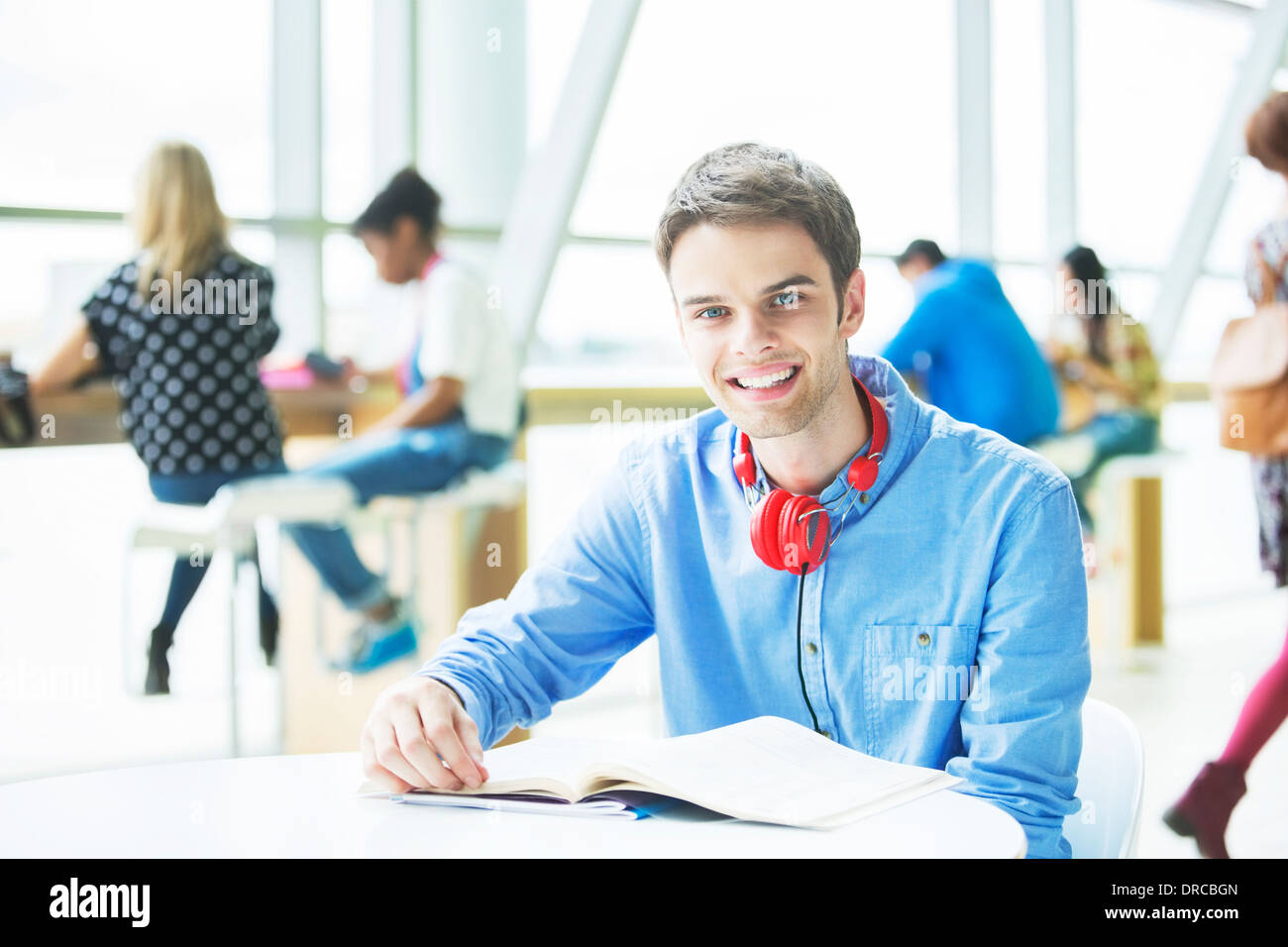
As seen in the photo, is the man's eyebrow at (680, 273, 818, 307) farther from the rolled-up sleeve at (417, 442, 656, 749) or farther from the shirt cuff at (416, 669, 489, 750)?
the shirt cuff at (416, 669, 489, 750)

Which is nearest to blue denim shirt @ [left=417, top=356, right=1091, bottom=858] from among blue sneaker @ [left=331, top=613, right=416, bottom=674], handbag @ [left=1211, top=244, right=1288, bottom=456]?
handbag @ [left=1211, top=244, right=1288, bottom=456]

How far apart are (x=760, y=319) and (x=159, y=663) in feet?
8.32

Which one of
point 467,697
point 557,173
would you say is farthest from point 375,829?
A: point 557,173

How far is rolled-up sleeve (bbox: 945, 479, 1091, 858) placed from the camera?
1068mm

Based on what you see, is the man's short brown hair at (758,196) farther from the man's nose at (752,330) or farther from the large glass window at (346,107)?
the large glass window at (346,107)

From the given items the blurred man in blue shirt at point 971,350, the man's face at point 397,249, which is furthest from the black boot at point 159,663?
the blurred man in blue shirt at point 971,350

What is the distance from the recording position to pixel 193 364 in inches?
119

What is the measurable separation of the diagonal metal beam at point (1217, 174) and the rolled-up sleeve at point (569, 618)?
5.06 m

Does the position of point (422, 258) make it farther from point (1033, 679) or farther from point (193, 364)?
point (1033, 679)

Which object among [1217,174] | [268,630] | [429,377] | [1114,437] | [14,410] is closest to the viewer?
[14,410]

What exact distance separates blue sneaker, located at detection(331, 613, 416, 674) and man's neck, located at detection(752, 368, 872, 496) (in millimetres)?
2328

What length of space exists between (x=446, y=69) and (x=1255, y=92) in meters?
3.90

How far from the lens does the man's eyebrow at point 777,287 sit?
4.30 feet
